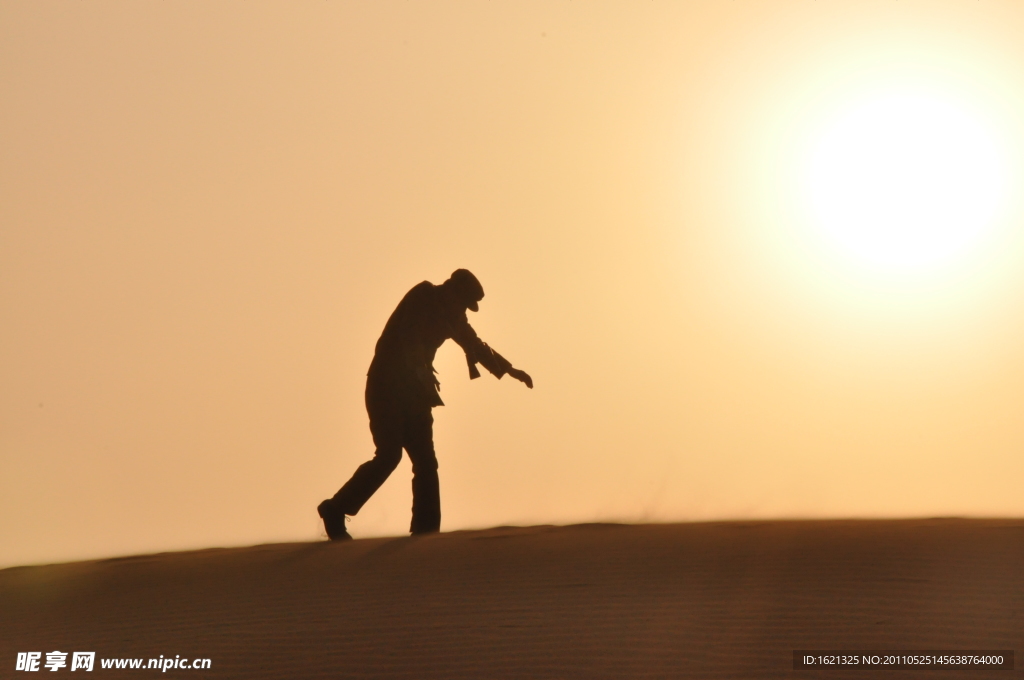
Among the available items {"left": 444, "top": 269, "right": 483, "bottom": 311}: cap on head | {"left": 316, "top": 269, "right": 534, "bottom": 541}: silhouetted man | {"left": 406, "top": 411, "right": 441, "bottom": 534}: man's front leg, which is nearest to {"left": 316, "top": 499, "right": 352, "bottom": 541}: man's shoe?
{"left": 316, "top": 269, "right": 534, "bottom": 541}: silhouetted man

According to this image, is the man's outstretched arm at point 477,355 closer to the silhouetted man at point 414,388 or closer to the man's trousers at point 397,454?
the silhouetted man at point 414,388

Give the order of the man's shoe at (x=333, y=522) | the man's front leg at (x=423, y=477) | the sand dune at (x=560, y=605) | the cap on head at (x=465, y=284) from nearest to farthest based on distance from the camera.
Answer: the sand dune at (x=560, y=605) → the man's shoe at (x=333, y=522) → the man's front leg at (x=423, y=477) → the cap on head at (x=465, y=284)

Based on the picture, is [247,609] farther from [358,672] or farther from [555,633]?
[555,633]

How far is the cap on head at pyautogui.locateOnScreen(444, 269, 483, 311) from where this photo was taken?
714cm

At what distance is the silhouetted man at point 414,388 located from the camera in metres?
6.91

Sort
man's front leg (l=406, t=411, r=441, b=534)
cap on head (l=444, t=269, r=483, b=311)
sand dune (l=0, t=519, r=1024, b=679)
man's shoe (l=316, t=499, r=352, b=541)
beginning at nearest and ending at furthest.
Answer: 1. sand dune (l=0, t=519, r=1024, b=679)
2. man's shoe (l=316, t=499, r=352, b=541)
3. man's front leg (l=406, t=411, r=441, b=534)
4. cap on head (l=444, t=269, r=483, b=311)

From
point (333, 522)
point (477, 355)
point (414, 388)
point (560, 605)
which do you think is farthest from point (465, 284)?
point (560, 605)

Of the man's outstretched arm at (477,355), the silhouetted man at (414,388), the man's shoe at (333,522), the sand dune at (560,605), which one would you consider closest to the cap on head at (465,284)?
the silhouetted man at (414,388)

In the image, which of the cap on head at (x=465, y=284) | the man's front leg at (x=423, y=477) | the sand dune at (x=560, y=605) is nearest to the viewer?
the sand dune at (x=560, y=605)

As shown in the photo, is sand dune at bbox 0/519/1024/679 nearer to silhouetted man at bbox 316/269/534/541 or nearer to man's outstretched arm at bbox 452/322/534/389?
silhouetted man at bbox 316/269/534/541

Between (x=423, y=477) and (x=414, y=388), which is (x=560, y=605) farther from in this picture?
(x=414, y=388)

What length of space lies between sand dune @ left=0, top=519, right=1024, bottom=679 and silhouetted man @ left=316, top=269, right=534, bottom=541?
2.44 ft

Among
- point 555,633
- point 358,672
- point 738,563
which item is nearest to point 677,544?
point 738,563

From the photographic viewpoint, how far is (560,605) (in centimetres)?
461
